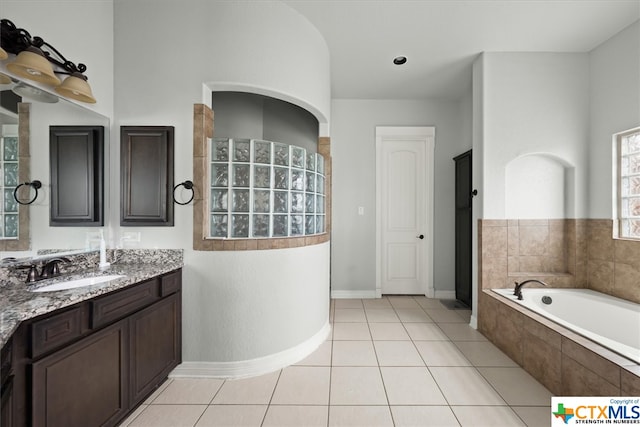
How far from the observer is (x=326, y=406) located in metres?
1.76

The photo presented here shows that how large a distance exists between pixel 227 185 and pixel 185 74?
900 millimetres

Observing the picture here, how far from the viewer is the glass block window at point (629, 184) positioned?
2473mm

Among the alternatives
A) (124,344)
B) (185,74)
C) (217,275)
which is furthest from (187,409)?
(185,74)

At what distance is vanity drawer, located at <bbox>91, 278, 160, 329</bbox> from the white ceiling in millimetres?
2404

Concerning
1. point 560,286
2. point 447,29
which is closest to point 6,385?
point 447,29

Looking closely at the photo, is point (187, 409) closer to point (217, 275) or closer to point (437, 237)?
point (217, 275)

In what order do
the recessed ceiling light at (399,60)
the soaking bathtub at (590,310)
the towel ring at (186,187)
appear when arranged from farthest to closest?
the recessed ceiling light at (399,60) < the soaking bathtub at (590,310) < the towel ring at (186,187)

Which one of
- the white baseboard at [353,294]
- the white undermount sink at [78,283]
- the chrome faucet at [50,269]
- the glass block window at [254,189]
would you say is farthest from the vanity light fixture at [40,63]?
the white baseboard at [353,294]

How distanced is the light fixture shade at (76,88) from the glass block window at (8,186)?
0.40 meters

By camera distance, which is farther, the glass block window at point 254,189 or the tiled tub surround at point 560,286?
the glass block window at point 254,189

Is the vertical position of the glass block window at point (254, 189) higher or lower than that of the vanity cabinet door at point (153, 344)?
higher

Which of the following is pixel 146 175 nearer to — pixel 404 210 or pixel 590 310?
pixel 404 210

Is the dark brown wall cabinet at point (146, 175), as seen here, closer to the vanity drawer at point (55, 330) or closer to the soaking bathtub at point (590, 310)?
the vanity drawer at point (55, 330)

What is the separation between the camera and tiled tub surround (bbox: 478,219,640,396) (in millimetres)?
1594
